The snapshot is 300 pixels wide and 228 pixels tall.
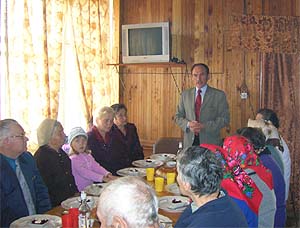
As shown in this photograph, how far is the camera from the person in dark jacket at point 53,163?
2.84 metres

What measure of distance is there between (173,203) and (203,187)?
658 mm

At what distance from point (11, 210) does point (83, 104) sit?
261 cm

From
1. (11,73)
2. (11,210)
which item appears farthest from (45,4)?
(11,210)

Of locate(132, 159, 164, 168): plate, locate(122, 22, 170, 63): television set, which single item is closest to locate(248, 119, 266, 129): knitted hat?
locate(132, 159, 164, 168): plate

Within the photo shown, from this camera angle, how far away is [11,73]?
12.7 ft

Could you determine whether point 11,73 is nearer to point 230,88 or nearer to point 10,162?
point 10,162

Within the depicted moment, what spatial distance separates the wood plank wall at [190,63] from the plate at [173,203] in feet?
8.47

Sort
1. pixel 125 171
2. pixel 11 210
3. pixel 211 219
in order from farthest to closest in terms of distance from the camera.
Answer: pixel 125 171 → pixel 11 210 → pixel 211 219

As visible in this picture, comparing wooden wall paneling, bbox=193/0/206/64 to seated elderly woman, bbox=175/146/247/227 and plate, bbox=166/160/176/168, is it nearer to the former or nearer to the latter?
plate, bbox=166/160/176/168

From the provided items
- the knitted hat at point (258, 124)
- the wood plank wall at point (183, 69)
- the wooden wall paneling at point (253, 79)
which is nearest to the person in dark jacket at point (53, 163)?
the knitted hat at point (258, 124)

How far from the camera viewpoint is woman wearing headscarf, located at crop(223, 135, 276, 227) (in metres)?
2.34

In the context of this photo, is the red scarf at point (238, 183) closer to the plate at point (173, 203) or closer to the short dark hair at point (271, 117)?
the plate at point (173, 203)

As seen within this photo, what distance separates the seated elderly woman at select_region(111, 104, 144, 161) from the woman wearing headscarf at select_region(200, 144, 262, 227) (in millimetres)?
2014

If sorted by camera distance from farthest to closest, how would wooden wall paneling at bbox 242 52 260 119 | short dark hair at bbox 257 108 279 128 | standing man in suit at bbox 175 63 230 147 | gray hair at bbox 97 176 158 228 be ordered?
1. wooden wall paneling at bbox 242 52 260 119
2. standing man in suit at bbox 175 63 230 147
3. short dark hair at bbox 257 108 279 128
4. gray hair at bbox 97 176 158 228
